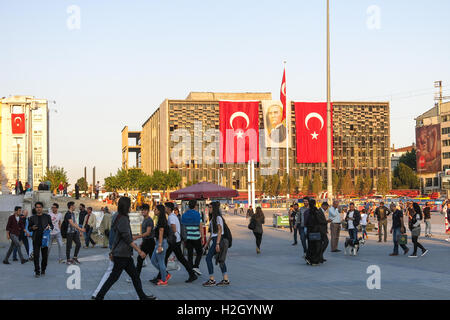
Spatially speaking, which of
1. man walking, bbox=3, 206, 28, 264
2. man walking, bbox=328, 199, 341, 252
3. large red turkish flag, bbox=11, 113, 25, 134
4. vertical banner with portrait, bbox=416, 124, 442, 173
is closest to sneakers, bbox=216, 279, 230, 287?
man walking, bbox=3, 206, 28, 264

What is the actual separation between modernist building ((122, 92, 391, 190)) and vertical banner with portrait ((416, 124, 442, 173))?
13992mm

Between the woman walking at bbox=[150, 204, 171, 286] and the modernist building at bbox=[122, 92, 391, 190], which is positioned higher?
the modernist building at bbox=[122, 92, 391, 190]

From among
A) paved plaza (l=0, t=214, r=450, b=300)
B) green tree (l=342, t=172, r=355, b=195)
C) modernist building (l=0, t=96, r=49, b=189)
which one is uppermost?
modernist building (l=0, t=96, r=49, b=189)

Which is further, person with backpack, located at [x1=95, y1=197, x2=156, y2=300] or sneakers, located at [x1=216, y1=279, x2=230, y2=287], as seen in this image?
sneakers, located at [x1=216, y1=279, x2=230, y2=287]

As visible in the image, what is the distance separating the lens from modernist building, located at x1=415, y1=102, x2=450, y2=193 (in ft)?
→ 381

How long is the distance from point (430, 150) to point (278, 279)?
362 feet

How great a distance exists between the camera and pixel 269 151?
131 meters

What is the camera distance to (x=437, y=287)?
1142 cm

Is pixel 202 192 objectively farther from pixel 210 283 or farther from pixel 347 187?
pixel 347 187

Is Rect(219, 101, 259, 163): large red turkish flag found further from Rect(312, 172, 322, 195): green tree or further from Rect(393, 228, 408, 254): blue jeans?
Rect(393, 228, 408, 254): blue jeans

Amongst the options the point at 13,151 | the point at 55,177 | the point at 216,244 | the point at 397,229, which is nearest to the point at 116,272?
the point at 216,244
